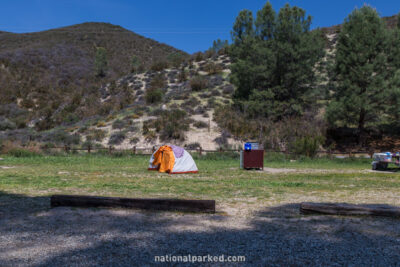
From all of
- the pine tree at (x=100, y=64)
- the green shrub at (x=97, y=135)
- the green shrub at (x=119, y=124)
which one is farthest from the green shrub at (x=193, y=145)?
the pine tree at (x=100, y=64)

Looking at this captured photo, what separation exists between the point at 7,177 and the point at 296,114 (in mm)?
23973

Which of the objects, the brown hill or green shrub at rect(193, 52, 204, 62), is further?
green shrub at rect(193, 52, 204, 62)

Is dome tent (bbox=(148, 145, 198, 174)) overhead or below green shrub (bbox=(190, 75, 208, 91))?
below

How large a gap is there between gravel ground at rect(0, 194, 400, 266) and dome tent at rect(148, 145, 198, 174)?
9028 mm

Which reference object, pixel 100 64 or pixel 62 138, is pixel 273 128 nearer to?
pixel 62 138

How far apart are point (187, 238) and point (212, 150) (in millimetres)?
21231

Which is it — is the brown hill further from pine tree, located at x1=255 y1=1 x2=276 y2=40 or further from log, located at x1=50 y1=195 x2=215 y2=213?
log, located at x1=50 y1=195 x2=215 y2=213

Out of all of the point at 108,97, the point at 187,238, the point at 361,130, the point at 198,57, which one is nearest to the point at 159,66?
the point at 198,57

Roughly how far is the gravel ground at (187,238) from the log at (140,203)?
0.19 m

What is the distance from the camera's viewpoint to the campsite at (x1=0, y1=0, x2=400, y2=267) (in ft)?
16.0

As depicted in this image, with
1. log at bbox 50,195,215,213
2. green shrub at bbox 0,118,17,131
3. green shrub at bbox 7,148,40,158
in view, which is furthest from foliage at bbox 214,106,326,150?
log at bbox 50,195,215,213

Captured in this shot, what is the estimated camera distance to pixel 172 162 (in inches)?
622

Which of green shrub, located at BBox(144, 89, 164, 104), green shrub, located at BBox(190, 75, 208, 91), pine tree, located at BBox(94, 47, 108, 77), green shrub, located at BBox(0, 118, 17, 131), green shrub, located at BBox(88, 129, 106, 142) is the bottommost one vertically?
green shrub, located at BBox(88, 129, 106, 142)

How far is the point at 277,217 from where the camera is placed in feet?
21.5
